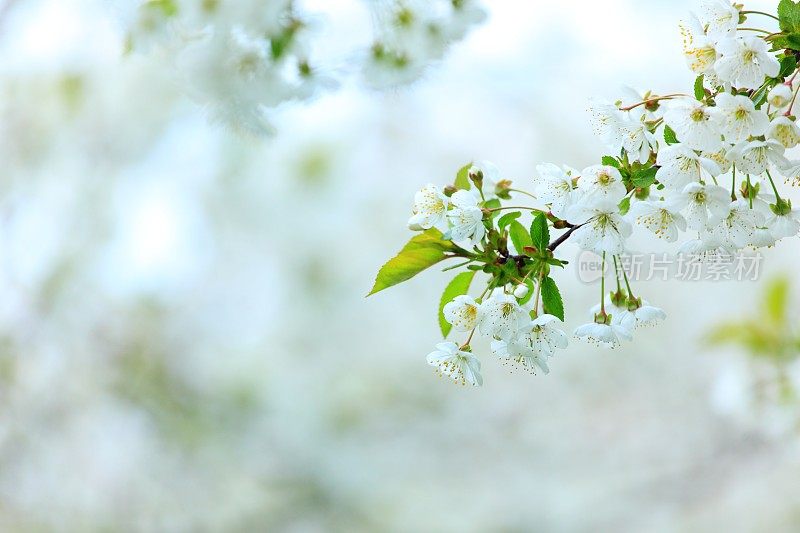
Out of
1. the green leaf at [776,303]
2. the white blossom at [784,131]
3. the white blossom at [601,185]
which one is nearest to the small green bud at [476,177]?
the white blossom at [601,185]

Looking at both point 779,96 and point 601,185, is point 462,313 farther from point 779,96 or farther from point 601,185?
point 779,96

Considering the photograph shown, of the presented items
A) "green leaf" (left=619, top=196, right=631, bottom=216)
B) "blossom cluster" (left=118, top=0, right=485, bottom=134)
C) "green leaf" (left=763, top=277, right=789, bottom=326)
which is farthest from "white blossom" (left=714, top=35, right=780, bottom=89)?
"green leaf" (left=763, top=277, right=789, bottom=326)

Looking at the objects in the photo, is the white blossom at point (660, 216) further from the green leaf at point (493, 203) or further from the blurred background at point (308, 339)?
the blurred background at point (308, 339)

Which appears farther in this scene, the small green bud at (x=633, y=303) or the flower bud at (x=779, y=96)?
the small green bud at (x=633, y=303)

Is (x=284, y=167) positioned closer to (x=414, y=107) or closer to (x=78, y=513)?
(x=414, y=107)

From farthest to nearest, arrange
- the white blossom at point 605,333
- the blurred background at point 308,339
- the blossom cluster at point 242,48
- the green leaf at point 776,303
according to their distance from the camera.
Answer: the blurred background at point 308,339 → the green leaf at point 776,303 → the blossom cluster at point 242,48 → the white blossom at point 605,333

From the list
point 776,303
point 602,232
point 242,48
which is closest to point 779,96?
point 602,232

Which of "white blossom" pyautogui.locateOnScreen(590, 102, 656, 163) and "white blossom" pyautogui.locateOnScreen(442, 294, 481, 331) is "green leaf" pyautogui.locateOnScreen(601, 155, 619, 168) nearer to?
"white blossom" pyautogui.locateOnScreen(590, 102, 656, 163)

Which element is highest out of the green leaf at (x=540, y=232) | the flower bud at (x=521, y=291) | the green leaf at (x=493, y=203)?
the green leaf at (x=493, y=203)
